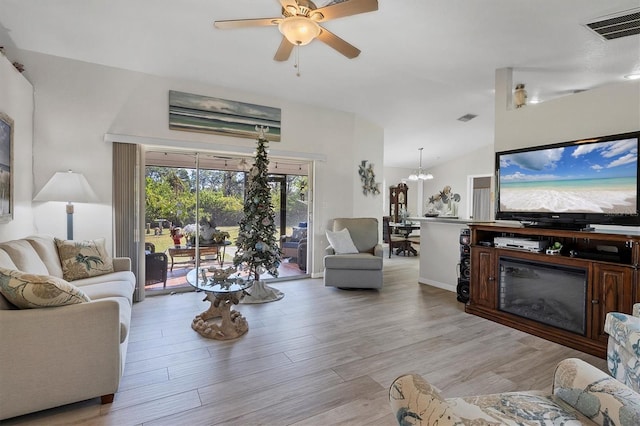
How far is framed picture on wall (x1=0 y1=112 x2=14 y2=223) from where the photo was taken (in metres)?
2.72

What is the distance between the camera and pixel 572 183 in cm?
296

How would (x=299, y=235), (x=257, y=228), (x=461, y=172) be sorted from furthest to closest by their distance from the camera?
(x=461, y=172) < (x=299, y=235) < (x=257, y=228)

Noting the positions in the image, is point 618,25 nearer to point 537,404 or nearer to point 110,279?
point 537,404

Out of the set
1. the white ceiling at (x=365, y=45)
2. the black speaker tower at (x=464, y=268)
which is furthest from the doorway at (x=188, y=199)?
the black speaker tower at (x=464, y=268)

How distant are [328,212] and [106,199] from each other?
3197mm

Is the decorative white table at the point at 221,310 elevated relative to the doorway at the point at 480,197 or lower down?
lower down

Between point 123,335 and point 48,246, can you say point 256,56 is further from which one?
point 123,335

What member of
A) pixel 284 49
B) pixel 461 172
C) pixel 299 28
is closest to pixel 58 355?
pixel 299 28

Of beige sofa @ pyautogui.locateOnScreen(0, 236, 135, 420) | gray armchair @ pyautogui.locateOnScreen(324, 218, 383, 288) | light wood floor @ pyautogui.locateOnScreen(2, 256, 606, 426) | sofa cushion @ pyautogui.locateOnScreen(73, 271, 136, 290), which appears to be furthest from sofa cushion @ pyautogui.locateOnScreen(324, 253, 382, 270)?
beige sofa @ pyautogui.locateOnScreen(0, 236, 135, 420)

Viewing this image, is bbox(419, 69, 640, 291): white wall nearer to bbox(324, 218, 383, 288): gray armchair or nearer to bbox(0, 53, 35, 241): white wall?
bbox(324, 218, 383, 288): gray armchair

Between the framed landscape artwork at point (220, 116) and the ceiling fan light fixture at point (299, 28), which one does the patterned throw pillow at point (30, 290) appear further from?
the framed landscape artwork at point (220, 116)

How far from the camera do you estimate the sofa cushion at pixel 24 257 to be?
234cm

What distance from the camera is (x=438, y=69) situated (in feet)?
13.0

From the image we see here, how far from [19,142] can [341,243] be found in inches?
154
